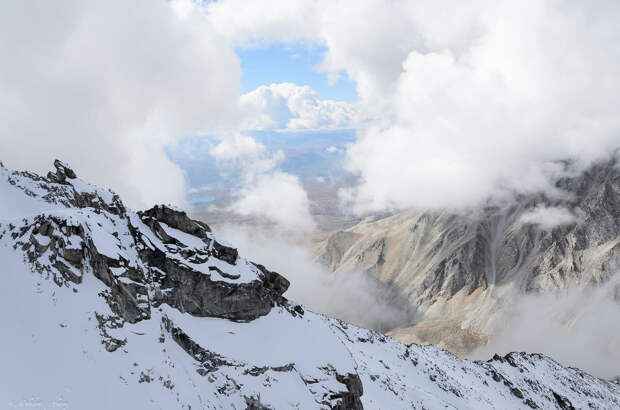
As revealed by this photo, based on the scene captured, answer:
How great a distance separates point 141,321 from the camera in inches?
1126

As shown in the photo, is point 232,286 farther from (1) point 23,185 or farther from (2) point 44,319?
(1) point 23,185

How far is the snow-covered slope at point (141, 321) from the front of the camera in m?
21.8

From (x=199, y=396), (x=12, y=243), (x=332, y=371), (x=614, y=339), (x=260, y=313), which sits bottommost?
(x=614, y=339)

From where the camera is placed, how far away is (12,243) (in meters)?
26.3

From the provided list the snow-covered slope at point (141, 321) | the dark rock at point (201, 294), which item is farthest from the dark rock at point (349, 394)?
the dark rock at point (201, 294)

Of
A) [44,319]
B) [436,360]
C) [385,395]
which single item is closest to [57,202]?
[44,319]

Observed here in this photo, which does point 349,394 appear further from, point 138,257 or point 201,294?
point 138,257

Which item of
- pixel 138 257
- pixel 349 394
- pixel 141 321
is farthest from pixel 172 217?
pixel 349 394

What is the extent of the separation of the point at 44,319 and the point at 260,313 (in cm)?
2022

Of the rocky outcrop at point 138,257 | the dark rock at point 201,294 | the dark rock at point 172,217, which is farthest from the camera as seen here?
the dark rock at point 172,217

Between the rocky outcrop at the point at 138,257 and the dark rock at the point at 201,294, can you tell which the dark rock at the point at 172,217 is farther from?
the dark rock at the point at 201,294

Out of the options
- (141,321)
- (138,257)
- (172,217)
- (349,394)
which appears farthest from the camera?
(172,217)

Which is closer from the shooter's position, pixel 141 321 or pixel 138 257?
pixel 141 321

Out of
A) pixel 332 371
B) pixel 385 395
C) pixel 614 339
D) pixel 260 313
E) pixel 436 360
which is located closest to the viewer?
pixel 332 371
